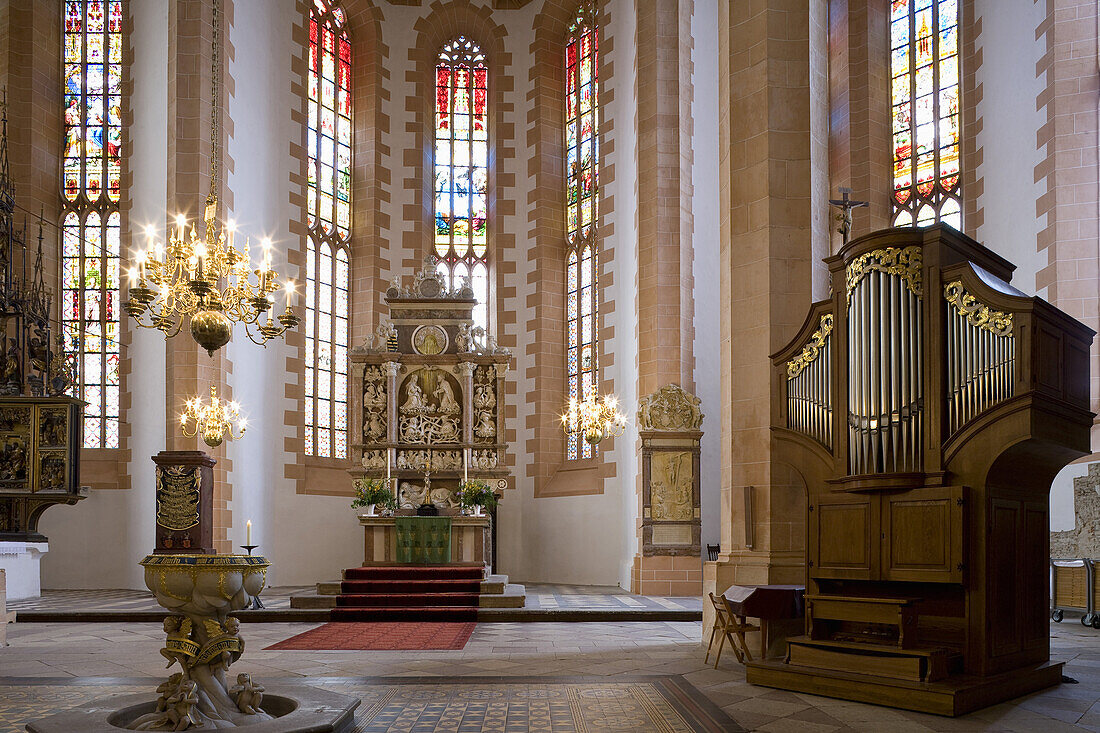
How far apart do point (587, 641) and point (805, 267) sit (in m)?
4.31

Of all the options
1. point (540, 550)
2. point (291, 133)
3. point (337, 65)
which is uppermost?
point (337, 65)

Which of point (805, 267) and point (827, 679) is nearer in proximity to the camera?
point (827, 679)

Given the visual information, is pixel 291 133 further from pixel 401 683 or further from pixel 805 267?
pixel 401 683

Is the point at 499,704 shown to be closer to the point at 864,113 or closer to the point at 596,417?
the point at 596,417

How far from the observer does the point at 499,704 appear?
7008mm

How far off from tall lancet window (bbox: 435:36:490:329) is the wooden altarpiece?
476cm

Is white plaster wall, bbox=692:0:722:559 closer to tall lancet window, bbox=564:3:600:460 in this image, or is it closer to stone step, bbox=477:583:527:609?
tall lancet window, bbox=564:3:600:460

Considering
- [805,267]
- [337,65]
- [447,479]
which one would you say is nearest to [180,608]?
[805,267]

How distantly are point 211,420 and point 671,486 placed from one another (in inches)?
274

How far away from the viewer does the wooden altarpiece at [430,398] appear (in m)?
16.5

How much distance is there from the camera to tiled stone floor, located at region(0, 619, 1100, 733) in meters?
6.51

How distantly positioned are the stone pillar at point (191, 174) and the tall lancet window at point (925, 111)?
11.1 m

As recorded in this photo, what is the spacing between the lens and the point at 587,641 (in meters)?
10.7

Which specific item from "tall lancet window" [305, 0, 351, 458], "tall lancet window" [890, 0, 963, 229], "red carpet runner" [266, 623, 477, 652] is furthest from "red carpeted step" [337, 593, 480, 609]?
"tall lancet window" [890, 0, 963, 229]
